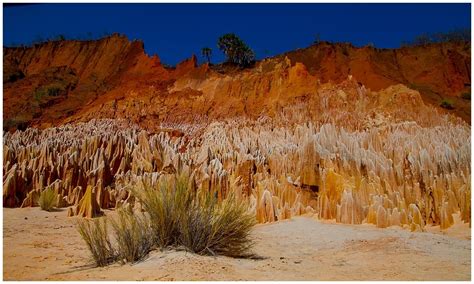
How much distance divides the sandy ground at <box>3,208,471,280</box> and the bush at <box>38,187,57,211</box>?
1.62m

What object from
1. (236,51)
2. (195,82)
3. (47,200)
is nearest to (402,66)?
(236,51)

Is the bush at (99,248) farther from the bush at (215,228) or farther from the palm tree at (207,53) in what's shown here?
the palm tree at (207,53)

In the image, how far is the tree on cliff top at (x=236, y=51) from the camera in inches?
893

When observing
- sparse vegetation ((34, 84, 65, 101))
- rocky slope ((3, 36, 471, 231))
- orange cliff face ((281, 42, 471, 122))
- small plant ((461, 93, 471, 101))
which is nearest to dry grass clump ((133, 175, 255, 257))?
rocky slope ((3, 36, 471, 231))

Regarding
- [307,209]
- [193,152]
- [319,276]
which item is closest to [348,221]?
[307,209]

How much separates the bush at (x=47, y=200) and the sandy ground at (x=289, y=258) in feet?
5.31

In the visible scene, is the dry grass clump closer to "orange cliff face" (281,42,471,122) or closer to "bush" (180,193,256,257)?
"bush" (180,193,256,257)

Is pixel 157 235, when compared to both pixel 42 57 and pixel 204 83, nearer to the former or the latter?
pixel 204 83

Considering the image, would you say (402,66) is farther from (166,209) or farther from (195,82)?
(166,209)

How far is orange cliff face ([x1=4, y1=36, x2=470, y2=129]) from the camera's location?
16.9 metres

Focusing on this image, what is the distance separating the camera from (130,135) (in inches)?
520

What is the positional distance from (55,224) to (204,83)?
1277 centimetres

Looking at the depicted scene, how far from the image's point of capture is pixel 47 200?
8523mm

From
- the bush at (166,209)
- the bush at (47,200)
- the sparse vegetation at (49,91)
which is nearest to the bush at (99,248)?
the bush at (166,209)
